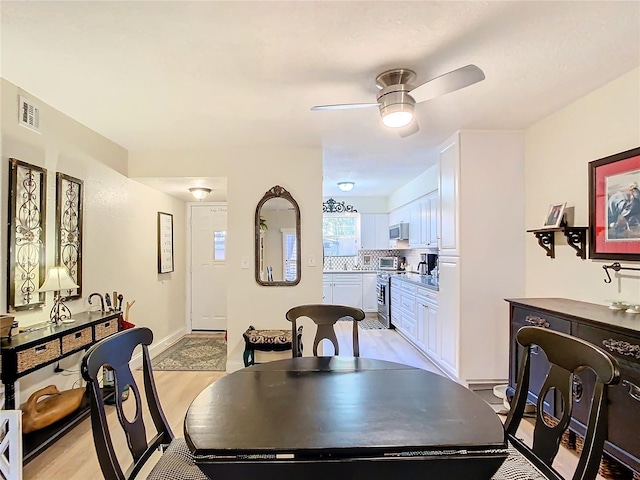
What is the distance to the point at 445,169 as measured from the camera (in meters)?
3.93

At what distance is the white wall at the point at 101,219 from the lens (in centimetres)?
260

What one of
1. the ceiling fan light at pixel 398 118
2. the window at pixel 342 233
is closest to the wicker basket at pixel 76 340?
the ceiling fan light at pixel 398 118

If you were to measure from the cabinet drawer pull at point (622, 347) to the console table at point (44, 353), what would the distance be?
10.9ft

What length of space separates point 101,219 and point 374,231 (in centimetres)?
528

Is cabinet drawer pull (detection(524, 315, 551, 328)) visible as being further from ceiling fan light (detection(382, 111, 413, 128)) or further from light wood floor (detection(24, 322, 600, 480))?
ceiling fan light (detection(382, 111, 413, 128))

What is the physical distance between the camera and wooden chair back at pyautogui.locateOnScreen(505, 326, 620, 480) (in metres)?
1.14

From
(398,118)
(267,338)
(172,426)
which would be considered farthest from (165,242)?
(398,118)

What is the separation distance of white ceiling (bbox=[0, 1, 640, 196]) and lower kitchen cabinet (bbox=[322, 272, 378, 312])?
170 inches

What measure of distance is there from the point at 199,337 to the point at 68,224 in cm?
317

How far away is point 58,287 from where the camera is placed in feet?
8.92

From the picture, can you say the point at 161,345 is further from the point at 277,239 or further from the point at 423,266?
the point at 423,266

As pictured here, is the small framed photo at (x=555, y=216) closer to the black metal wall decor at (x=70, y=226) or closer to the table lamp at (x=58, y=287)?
the table lamp at (x=58, y=287)

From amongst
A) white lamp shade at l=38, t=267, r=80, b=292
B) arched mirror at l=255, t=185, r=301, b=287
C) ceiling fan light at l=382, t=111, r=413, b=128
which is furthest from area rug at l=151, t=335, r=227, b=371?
ceiling fan light at l=382, t=111, r=413, b=128

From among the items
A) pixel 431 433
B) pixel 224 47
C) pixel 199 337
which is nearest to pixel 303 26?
pixel 224 47
